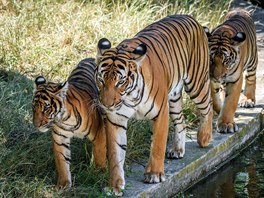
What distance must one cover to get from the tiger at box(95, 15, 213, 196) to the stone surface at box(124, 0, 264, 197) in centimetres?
10

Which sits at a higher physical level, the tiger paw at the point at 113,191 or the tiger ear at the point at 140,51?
the tiger ear at the point at 140,51

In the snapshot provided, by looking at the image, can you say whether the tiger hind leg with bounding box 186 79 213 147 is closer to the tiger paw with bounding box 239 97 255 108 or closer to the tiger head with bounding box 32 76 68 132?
the tiger paw with bounding box 239 97 255 108

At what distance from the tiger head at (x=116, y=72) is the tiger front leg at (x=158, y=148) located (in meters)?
0.50

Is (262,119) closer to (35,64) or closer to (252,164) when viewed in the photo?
(252,164)

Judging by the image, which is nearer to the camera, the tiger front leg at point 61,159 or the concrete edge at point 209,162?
the tiger front leg at point 61,159

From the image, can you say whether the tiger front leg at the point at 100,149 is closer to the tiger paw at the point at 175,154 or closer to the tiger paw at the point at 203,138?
the tiger paw at the point at 175,154

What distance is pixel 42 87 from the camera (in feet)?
20.5

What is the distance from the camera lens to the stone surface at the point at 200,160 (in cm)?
677

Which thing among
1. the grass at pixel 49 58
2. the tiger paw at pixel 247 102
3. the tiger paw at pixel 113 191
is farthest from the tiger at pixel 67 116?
the tiger paw at pixel 247 102

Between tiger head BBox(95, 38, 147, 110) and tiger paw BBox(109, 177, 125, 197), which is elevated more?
tiger head BBox(95, 38, 147, 110)

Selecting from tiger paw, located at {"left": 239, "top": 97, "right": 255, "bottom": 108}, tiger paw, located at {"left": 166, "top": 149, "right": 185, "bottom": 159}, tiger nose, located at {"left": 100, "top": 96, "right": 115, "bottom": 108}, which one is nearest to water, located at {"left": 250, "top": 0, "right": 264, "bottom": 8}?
tiger paw, located at {"left": 239, "top": 97, "right": 255, "bottom": 108}

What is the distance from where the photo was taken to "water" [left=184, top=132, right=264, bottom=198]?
7.29 metres

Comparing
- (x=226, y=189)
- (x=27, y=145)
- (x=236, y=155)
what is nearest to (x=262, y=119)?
(x=236, y=155)

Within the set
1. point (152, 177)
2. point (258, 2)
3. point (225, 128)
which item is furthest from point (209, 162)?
point (258, 2)
